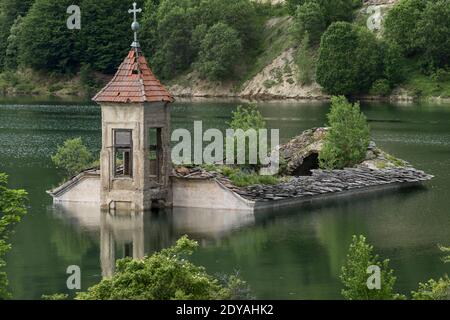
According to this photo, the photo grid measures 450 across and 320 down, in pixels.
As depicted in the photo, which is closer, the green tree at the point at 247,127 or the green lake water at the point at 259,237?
the green lake water at the point at 259,237

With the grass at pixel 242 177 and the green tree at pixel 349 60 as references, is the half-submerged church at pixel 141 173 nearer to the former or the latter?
the grass at pixel 242 177

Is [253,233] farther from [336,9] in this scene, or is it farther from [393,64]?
[336,9]

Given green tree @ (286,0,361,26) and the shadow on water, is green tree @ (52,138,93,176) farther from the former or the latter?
green tree @ (286,0,361,26)

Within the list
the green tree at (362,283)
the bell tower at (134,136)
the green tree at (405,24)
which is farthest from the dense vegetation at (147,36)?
the green tree at (362,283)

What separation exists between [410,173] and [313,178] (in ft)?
27.0

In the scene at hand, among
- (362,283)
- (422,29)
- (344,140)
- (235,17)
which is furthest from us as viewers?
(235,17)

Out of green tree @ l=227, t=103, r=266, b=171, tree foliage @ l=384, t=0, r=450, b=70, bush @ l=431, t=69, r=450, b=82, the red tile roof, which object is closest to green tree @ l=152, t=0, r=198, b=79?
tree foliage @ l=384, t=0, r=450, b=70

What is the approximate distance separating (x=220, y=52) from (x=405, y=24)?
73.3ft

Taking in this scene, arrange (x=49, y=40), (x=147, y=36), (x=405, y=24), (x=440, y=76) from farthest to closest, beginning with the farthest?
(x=49, y=40), (x=147, y=36), (x=405, y=24), (x=440, y=76)

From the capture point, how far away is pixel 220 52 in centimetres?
16775

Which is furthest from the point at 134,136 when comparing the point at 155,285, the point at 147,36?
the point at 147,36

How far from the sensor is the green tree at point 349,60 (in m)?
155

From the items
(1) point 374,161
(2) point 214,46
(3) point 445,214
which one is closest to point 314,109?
(2) point 214,46

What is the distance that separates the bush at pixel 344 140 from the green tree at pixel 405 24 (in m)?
81.7
